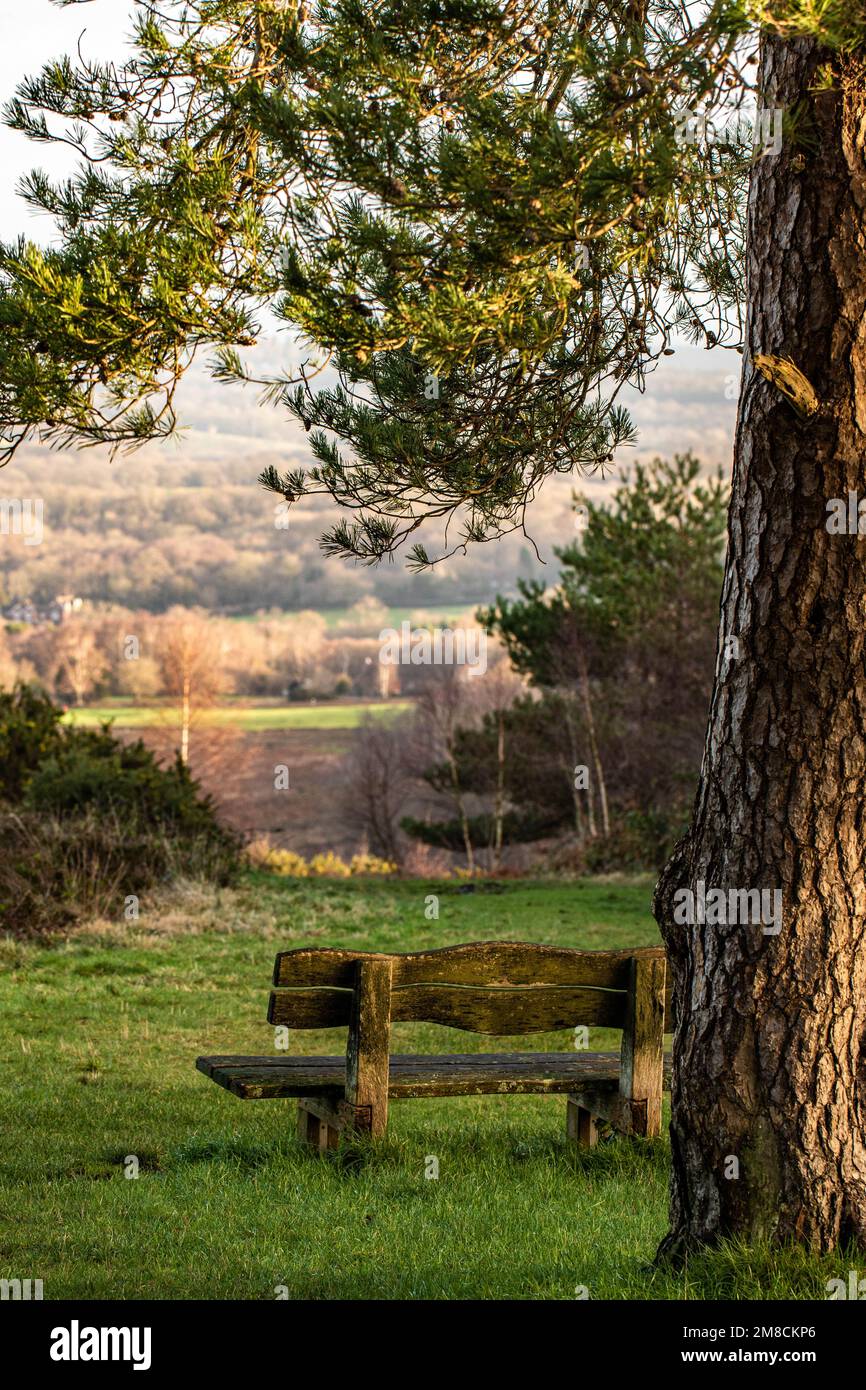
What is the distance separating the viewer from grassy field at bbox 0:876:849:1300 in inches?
173

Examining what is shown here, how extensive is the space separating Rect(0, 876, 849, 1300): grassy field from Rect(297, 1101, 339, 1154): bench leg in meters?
0.09

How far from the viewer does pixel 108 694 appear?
197 feet

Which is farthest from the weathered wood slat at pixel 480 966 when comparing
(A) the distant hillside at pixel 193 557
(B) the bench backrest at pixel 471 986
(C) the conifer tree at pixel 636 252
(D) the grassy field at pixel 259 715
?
(A) the distant hillside at pixel 193 557

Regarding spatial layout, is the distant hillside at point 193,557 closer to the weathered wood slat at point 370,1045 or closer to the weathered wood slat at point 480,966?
the weathered wood slat at point 480,966

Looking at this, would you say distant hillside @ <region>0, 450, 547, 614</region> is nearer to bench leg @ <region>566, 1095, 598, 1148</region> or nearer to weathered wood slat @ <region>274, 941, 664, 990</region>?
bench leg @ <region>566, 1095, 598, 1148</region>

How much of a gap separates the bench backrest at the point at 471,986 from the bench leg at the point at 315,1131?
2.07 feet

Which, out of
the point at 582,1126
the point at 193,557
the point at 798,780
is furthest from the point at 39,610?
the point at 798,780

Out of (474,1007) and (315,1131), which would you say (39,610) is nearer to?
(315,1131)

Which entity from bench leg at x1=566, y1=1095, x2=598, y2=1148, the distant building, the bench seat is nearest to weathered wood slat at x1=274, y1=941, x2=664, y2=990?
the bench seat

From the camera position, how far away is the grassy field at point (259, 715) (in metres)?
51.5

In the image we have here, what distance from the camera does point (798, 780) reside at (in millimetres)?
4398

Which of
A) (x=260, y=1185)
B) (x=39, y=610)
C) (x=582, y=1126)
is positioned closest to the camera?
(x=260, y=1185)

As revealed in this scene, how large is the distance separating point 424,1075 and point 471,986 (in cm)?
49

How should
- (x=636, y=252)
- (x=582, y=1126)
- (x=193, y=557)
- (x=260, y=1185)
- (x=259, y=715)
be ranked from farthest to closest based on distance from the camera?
(x=193, y=557) < (x=259, y=715) < (x=582, y=1126) < (x=260, y=1185) < (x=636, y=252)
